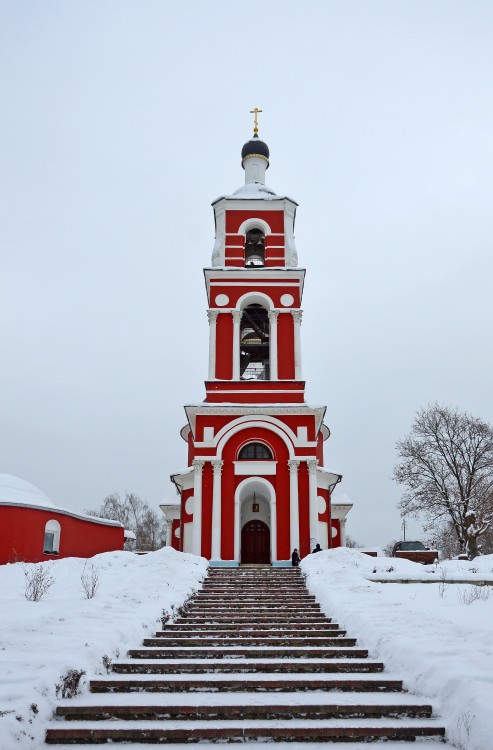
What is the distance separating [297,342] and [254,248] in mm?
4762

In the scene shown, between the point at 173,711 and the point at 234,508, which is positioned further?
the point at 234,508

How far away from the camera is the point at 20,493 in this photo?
20672mm

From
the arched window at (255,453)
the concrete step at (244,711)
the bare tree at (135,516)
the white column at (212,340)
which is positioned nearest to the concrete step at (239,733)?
the concrete step at (244,711)

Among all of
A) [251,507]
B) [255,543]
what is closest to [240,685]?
[255,543]

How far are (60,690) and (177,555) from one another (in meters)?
11.0

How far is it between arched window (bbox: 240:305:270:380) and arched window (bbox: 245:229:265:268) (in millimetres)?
2067

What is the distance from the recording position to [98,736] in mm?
4730

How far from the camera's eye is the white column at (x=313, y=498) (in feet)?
67.5

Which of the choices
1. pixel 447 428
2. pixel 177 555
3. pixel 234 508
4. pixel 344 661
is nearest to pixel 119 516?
pixel 447 428

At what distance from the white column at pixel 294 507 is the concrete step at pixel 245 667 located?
13907 mm

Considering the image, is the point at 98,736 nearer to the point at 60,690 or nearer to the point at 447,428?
the point at 60,690

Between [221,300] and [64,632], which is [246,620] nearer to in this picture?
[64,632]

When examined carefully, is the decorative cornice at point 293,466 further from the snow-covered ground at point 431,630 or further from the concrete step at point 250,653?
the concrete step at point 250,653

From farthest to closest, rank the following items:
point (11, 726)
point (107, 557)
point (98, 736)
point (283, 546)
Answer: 1. point (283, 546)
2. point (107, 557)
3. point (98, 736)
4. point (11, 726)
